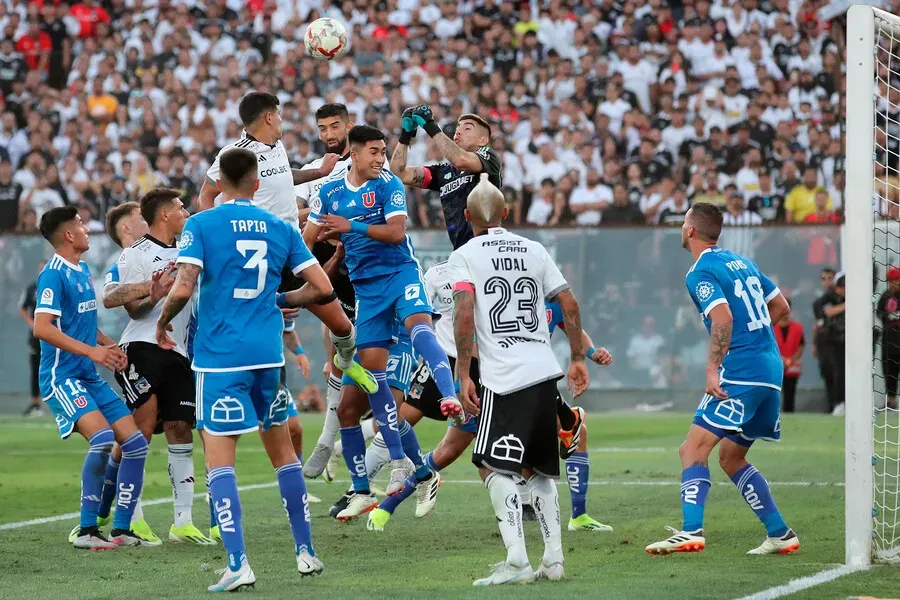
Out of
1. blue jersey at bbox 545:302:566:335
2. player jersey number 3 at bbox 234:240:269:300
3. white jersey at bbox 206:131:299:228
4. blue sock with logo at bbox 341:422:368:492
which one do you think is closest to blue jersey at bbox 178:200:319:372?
player jersey number 3 at bbox 234:240:269:300

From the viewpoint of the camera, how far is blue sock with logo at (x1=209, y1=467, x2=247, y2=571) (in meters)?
6.71

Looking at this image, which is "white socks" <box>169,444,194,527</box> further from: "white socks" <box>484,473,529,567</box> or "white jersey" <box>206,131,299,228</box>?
"white socks" <box>484,473,529,567</box>

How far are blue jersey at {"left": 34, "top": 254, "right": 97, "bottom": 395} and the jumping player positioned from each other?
4060mm

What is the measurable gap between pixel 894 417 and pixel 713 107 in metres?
6.81

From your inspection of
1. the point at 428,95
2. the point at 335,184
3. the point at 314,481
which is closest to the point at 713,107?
the point at 428,95

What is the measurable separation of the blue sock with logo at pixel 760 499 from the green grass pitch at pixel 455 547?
25 cm

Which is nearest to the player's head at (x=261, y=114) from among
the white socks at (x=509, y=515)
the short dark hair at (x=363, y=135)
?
the short dark hair at (x=363, y=135)

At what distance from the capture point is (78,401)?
8602mm

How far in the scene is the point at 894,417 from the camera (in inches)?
754

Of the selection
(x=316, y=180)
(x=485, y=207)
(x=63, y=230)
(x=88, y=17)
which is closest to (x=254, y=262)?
(x=485, y=207)

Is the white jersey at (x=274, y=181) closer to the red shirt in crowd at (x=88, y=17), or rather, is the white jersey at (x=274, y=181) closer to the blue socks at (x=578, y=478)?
the blue socks at (x=578, y=478)

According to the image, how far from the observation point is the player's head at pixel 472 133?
10.5 meters

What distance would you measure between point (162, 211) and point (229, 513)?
3045 mm

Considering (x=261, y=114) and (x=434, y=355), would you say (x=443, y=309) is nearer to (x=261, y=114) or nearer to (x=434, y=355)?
(x=434, y=355)
